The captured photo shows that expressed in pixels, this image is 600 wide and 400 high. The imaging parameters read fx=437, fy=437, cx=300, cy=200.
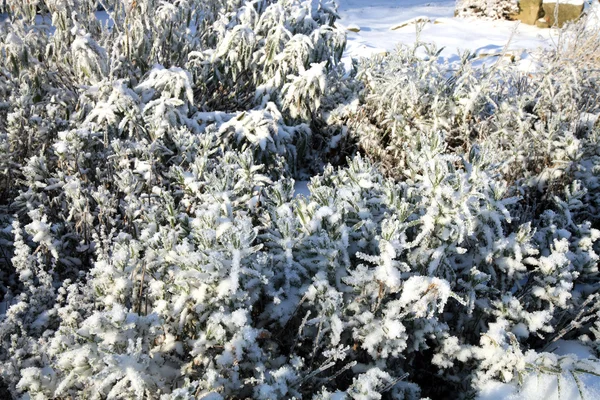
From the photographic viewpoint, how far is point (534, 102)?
335 cm

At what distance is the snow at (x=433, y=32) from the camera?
560cm

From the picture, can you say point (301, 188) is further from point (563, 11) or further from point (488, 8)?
point (563, 11)

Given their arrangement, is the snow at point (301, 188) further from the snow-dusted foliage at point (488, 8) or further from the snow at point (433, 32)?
the snow-dusted foliage at point (488, 8)

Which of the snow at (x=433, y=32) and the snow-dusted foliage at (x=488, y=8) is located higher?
the snow-dusted foliage at (x=488, y=8)

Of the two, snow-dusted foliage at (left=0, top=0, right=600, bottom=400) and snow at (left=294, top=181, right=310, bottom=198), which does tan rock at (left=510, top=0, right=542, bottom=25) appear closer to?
snow-dusted foliage at (left=0, top=0, right=600, bottom=400)

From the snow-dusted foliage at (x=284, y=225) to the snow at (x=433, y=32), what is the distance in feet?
6.21

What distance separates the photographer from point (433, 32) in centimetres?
654

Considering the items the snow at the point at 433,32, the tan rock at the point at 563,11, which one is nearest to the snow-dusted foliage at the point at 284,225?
the snow at the point at 433,32

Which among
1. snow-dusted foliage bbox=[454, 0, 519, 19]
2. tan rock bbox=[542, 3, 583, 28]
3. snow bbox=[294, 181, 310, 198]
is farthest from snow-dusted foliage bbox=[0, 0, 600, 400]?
snow-dusted foliage bbox=[454, 0, 519, 19]

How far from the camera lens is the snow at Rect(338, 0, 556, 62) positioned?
18.4 feet

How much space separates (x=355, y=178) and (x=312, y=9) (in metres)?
2.47

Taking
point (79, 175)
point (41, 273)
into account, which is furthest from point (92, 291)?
point (79, 175)

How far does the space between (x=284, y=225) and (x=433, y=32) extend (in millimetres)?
5718

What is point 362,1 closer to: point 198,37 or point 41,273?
point 198,37
